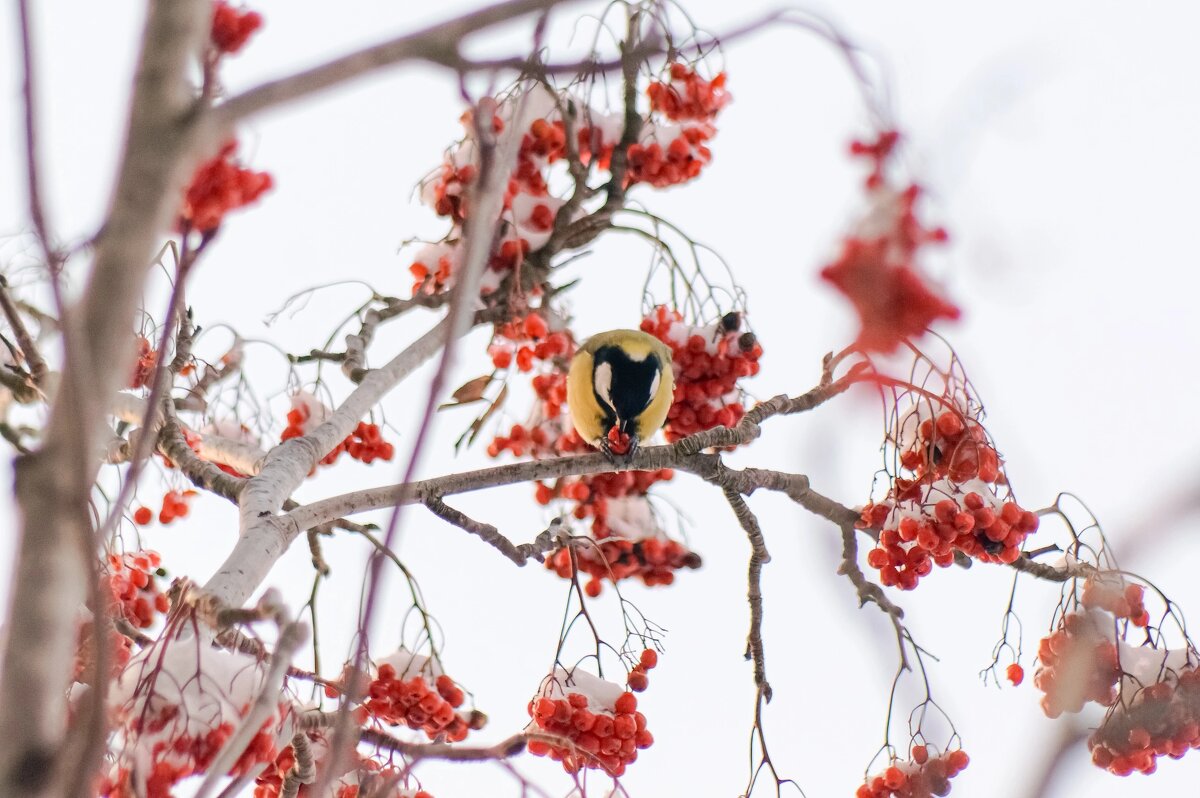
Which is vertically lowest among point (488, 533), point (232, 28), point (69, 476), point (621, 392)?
point (69, 476)

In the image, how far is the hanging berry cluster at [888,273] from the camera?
711 mm

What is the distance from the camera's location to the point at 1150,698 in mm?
1736

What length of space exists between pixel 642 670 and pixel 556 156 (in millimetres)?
1034

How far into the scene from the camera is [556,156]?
229cm

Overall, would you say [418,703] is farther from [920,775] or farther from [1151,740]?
[1151,740]

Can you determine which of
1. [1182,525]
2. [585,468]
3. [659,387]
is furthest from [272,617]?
[659,387]

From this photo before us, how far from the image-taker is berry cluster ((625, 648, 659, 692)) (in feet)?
6.53

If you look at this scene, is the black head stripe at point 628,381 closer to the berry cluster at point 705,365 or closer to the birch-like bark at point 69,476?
the berry cluster at point 705,365

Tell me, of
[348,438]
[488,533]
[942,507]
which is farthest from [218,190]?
[348,438]

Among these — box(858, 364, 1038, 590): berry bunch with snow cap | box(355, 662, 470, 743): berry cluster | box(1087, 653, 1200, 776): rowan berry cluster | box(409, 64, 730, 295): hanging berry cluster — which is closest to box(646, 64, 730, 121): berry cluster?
box(409, 64, 730, 295): hanging berry cluster

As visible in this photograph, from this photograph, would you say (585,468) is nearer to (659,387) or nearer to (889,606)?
(889,606)

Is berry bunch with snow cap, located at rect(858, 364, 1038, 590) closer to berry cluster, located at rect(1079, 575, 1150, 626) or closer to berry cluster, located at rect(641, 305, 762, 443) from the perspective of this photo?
berry cluster, located at rect(1079, 575, 1150, 626)

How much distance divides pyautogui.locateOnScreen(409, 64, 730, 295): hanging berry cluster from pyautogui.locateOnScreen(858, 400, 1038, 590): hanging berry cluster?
0.73 m

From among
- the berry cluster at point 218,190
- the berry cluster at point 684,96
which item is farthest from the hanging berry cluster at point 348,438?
the berry cluster at point 218,190
